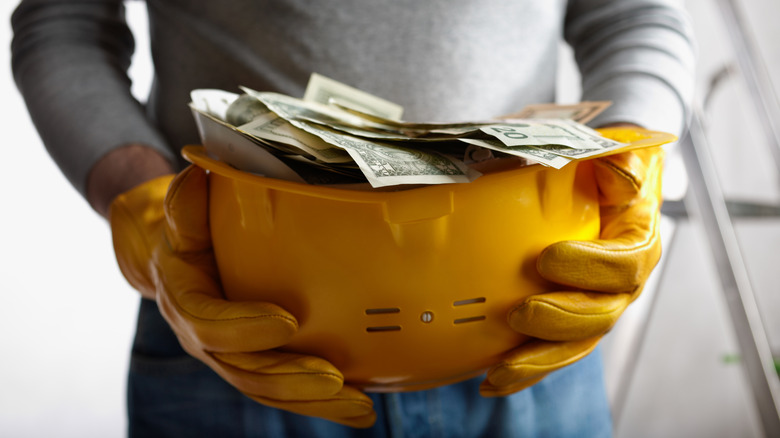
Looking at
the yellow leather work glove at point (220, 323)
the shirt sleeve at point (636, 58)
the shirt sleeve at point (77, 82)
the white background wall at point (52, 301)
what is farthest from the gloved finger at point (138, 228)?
the white background wall at point (52, 301)

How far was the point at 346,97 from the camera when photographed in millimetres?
571

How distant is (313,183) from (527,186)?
134 millimetres

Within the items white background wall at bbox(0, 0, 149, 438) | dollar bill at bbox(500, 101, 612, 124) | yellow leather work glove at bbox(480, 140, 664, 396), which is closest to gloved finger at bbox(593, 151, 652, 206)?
yellow leather work glove at bbox(480, 140, 664, 396)

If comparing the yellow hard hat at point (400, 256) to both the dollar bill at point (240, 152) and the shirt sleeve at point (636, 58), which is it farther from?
the shirt sleeve at point (636, 58)

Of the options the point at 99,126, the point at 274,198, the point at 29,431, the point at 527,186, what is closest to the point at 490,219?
the point at 527,186

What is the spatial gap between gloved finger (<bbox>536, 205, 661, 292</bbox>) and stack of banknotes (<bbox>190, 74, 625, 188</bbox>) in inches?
2.5

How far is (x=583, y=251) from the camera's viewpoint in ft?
1.27

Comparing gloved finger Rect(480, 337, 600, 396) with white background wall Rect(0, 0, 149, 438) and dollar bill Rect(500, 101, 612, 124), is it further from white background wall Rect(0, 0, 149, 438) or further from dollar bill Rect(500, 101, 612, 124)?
white background wall Rect(0, 0, 149, 438)

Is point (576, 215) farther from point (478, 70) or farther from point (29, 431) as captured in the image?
point (29, 431)

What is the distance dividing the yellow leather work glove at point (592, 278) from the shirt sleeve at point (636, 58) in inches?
7.8

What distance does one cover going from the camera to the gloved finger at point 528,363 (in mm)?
406

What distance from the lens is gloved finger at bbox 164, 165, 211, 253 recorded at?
0.42 m

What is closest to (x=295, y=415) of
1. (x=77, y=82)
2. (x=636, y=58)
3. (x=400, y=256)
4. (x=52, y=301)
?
(x=400, y=256)

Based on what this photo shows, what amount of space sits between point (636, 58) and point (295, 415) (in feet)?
1.82
